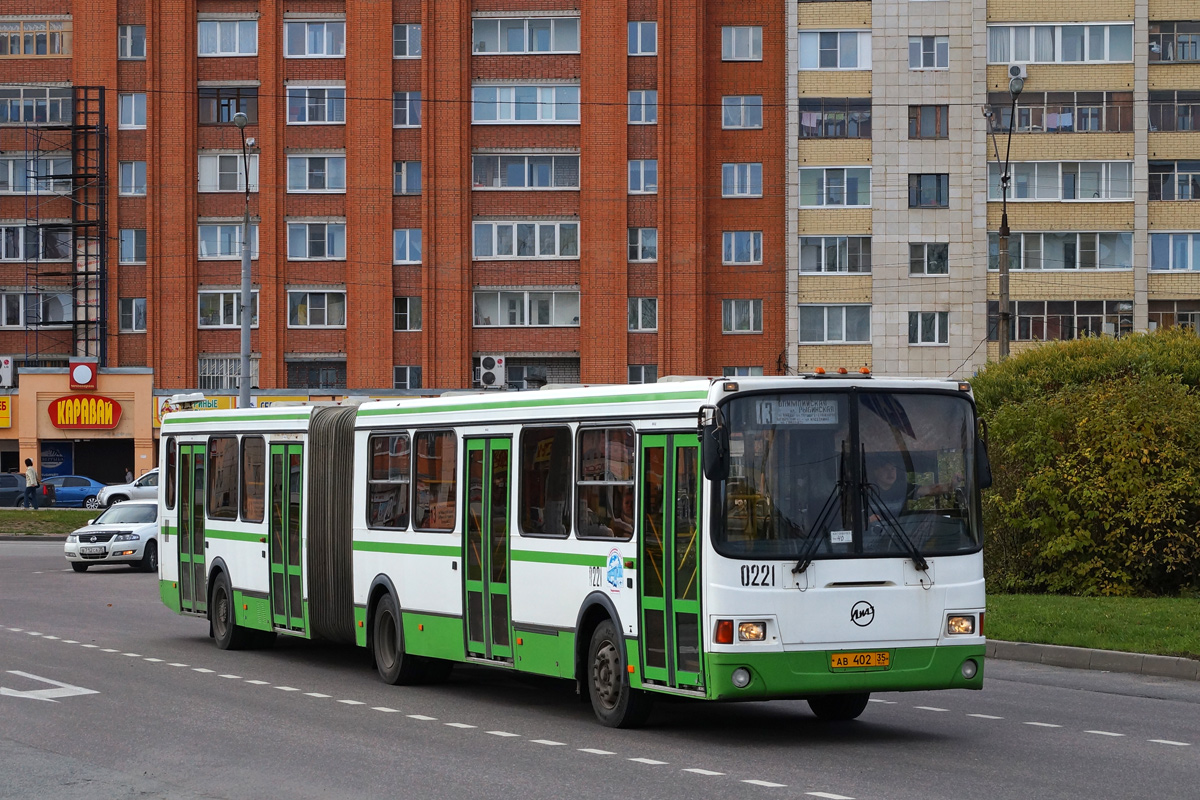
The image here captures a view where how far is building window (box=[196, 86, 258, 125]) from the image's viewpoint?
6103 cm

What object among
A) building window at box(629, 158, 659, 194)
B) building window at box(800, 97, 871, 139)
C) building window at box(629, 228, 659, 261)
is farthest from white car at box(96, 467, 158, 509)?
building window at box(800, 97, 871, 139)

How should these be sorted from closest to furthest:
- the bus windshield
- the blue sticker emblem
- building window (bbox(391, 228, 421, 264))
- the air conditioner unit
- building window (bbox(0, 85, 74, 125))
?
the bus windshield, the blue sticker emblem, the air conditioner unit, building window (bbox(391, 228, 421, 264)), building window (bbox(0, 85, 74, 125))

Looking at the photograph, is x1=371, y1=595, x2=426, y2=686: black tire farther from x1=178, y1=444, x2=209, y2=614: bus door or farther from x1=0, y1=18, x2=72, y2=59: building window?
x1=0, y1=18, x2=72, y2=59: building window

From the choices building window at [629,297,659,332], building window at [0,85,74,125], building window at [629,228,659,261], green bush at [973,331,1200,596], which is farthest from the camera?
building window at [0,85,74,125]

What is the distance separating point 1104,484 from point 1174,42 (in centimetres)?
4238

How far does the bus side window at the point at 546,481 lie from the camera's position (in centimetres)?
1328

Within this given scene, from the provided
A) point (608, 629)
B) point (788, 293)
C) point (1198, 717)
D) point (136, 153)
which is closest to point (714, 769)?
point (608, 629)

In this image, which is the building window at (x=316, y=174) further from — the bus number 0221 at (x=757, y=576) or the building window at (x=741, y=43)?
the bus number 0221 at (x=757, y=576)

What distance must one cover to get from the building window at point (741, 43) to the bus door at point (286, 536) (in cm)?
4562

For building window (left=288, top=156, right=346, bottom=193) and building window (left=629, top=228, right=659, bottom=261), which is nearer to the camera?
building window (left=629, top=228, right=659, bottom=261)

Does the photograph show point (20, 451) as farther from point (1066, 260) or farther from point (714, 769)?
point (714, 769)

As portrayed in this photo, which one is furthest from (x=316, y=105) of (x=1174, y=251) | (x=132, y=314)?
(x=1174, y=251)

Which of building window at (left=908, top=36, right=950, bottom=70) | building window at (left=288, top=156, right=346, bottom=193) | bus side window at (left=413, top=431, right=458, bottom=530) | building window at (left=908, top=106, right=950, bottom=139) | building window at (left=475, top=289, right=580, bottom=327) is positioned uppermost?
building window at (left=908, top=36, right=950, bottom=70)

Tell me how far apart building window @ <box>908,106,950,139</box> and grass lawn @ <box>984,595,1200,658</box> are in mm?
40389
